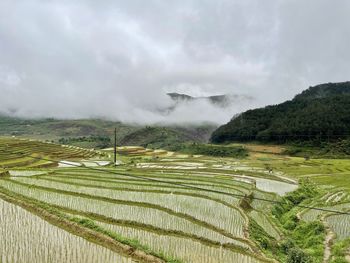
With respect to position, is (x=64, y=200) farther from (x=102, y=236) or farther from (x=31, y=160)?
(x=31, y=160)

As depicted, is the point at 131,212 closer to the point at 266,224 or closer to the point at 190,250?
the point at 190,250

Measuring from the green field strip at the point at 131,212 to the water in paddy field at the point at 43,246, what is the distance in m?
3.48

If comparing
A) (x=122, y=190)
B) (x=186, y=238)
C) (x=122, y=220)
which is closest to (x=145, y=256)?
(x=186, y=238)

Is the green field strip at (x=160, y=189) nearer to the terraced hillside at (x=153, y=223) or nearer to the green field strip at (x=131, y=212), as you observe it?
the terraced hillside at (x=153, y=223)

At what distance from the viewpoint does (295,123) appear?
97.9m

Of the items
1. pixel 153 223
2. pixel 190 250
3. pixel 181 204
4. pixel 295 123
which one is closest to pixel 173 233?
pixel 153 223

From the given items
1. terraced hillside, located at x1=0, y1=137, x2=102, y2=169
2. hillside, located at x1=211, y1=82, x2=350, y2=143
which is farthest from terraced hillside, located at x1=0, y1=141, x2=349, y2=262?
hillside, located at x1=211, y1=82, x2=350, y2=143

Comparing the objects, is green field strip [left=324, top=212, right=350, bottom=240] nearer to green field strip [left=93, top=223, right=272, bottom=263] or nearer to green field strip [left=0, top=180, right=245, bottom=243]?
green field strip [left=0, top=180, right=245, bottom=243]

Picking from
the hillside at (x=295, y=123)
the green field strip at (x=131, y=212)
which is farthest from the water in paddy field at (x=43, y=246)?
the hillside at (x=295, y=123)

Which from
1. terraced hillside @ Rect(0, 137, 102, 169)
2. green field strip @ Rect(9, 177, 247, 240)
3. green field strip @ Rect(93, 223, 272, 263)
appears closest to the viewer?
green field strip @ Rect(93, 223, 272, 263)

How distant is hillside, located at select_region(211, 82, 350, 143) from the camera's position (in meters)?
89.2

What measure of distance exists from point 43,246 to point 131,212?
592 cm

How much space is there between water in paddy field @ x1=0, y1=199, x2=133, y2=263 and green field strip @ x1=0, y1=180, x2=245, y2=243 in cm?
348

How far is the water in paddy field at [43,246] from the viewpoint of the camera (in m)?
9.72
